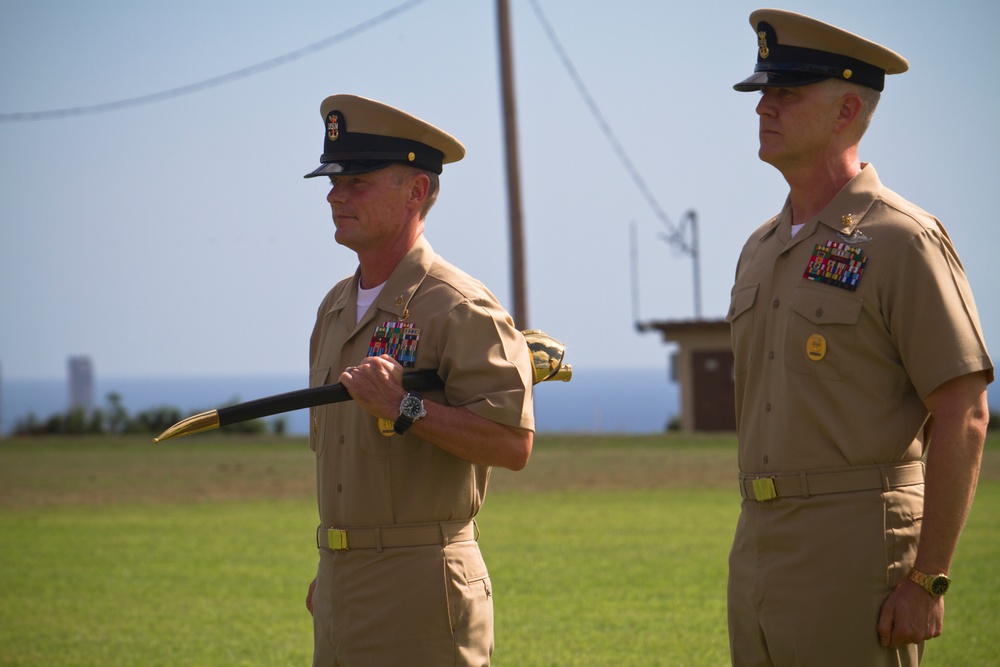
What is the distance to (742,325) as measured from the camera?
11.9ft

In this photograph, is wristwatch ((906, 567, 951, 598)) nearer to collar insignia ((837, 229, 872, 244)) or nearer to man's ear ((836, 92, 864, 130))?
collar insignia ((837, 229, 872, 244))

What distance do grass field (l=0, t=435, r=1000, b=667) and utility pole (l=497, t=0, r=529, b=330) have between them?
117 inches

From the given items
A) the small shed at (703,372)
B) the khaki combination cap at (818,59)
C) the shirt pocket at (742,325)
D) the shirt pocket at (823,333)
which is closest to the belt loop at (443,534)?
the shirt pocket at (742,325)

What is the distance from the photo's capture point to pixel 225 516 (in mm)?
15102

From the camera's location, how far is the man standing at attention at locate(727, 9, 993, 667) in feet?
10.3

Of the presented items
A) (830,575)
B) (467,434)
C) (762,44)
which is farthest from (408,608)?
(762,44)

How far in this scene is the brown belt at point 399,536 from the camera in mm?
3494

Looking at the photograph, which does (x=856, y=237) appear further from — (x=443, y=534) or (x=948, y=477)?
(x=443, y=534)

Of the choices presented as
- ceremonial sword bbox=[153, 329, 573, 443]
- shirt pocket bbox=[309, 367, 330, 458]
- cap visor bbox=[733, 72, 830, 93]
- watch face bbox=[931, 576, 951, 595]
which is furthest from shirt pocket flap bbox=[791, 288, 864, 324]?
shirt pocket bbox=[309, 367, 330, 458]

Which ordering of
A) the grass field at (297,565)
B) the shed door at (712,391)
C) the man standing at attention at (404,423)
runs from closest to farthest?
1. the man standing at attention at (404,423)
2. the grass field at (297,565)
3. the shed door at (712,391)

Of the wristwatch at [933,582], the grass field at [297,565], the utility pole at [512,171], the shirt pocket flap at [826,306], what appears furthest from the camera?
the utility pole at [512,171]

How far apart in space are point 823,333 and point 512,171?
748 inches

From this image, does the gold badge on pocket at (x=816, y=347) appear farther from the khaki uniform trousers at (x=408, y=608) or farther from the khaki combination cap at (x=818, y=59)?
the khaki uniform trousers at (x=408, y=608)

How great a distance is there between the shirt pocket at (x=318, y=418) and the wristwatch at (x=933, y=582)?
174cm
